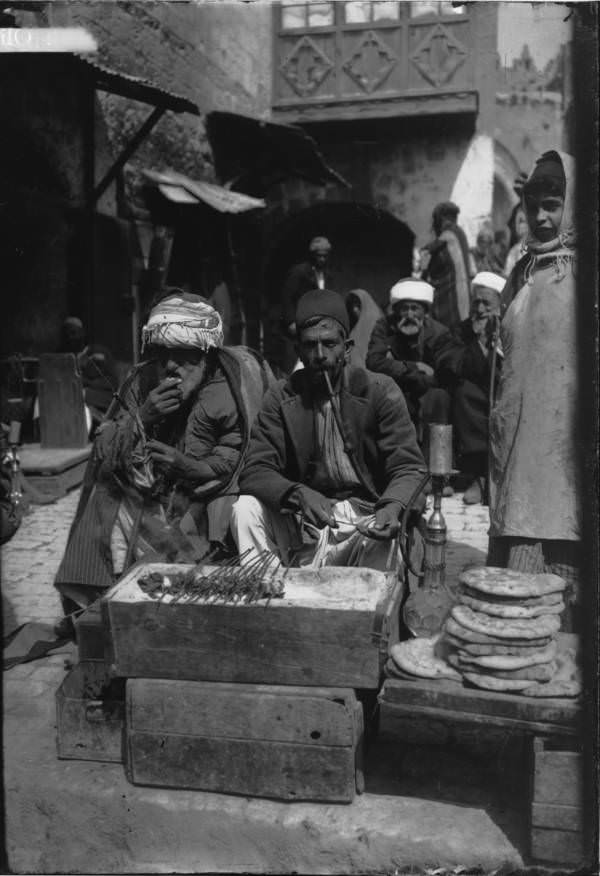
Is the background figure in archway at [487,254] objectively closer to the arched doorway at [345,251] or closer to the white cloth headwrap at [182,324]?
the arched doorway at [345,251]

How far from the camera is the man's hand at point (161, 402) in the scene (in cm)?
439

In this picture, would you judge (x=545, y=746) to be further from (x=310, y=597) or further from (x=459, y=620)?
(x=310, y=597)

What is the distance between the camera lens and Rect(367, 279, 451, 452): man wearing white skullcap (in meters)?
7.23

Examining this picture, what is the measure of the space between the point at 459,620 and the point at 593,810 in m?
0.71

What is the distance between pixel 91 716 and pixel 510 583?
169 cm

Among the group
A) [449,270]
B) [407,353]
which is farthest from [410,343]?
[449,270]

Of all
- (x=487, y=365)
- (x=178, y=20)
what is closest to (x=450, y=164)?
(x=178, y=20)

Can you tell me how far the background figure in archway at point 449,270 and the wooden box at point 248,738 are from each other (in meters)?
6.50

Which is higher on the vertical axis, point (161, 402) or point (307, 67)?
point (307, 67)

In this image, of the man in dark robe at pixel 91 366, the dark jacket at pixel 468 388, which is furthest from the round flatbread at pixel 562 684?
the man in dark robe at pixel 91 366

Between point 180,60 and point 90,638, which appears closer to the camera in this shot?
point 90,638

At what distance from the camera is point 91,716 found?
3561 millimetres

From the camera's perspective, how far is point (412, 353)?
7.39 m

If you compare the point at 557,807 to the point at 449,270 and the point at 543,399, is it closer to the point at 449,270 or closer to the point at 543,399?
the point at 543,399
